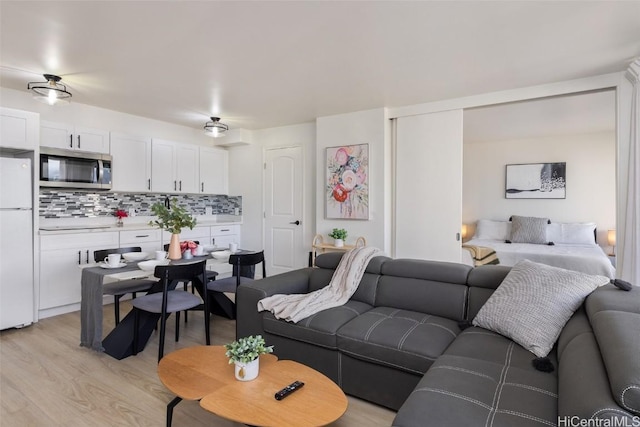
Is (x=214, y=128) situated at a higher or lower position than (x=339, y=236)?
higher

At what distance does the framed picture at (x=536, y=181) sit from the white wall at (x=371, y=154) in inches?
128

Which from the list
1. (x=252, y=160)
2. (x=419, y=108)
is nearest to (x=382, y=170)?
(x=419, y=108)

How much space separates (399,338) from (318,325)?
547mm

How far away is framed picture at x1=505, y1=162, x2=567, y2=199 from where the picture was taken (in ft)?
20.0

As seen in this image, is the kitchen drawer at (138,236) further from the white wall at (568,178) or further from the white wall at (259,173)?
the white wall at (568,178)

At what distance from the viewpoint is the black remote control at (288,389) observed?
1578 mm

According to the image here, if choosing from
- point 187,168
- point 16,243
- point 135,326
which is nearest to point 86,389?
point 135,326

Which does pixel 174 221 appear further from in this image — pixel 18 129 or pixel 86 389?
pixel 18 129

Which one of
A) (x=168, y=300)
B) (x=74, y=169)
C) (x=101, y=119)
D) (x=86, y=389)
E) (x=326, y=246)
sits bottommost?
(x=86, y=389)

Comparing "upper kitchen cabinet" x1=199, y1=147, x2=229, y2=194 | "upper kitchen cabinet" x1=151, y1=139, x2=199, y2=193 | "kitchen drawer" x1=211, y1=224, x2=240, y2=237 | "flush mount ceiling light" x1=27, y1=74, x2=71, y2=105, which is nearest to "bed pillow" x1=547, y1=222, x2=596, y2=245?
"kitchen drawer" x1=211, y1=224, x2=240, y2=237

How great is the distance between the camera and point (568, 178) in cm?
605

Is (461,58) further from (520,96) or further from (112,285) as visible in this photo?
(112,285)

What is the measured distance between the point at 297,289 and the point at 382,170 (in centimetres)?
213

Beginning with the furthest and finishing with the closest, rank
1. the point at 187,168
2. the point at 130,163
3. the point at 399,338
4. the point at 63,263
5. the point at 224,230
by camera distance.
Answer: the point at 224,230
the point at 187,168
the point at 130,163
the point at 63,263
the point at 399,338
